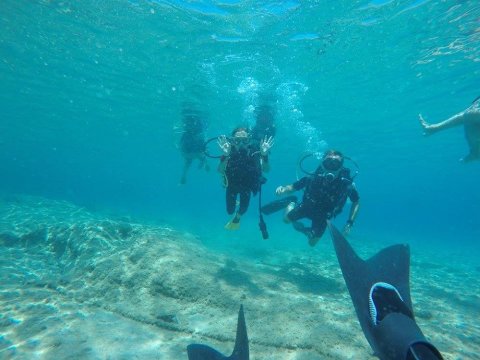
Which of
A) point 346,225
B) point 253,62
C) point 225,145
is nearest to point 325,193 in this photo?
point 346,225

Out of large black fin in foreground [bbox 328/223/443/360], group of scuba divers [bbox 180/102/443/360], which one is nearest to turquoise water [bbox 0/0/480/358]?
group of scuba divers [bbox 180/102/443/360]

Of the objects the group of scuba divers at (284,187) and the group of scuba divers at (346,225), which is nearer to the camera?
the group of scuba divers at (346,225)

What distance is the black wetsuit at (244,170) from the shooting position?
8320mm

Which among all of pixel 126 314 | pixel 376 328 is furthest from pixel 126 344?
pixel 376 328

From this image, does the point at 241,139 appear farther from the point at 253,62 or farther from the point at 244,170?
the point at 253,62

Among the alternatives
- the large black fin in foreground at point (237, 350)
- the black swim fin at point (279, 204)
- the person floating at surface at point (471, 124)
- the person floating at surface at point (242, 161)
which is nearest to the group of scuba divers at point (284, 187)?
the person floating at surface at point (242, 161)

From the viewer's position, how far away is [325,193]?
8.71m

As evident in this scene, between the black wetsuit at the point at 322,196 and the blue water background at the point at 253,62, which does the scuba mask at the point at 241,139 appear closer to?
the black wetsuit at the point at 322,196

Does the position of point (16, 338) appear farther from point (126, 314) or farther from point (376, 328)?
point (376, 328)

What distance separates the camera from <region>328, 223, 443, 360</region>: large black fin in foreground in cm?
186

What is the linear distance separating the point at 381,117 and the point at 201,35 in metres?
20.6

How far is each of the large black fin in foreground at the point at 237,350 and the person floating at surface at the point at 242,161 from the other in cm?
561

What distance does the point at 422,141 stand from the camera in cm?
3628

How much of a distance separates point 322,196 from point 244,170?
8.36ft
